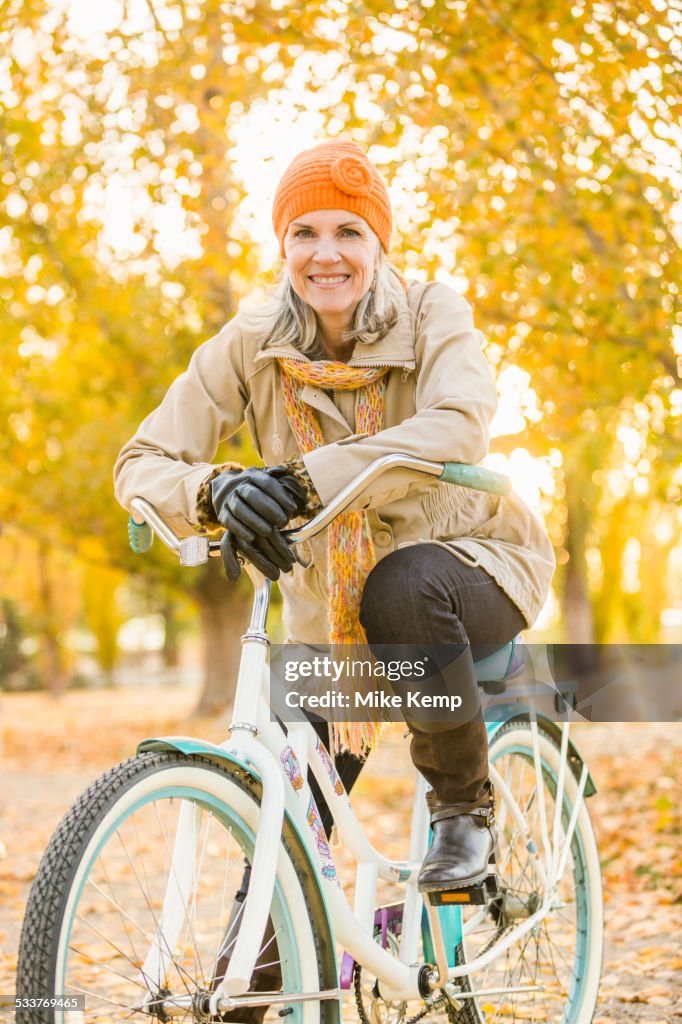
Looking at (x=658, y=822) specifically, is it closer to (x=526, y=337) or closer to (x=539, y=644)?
(x=526, y=337)

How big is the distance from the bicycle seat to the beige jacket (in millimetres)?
141

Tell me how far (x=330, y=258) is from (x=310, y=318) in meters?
0.17

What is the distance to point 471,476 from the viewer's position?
213 cm

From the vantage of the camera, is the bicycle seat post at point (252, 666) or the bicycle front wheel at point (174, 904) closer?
the bicycle front wheel at point (174, 904)

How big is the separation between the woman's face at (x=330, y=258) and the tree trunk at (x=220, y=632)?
12333 mm

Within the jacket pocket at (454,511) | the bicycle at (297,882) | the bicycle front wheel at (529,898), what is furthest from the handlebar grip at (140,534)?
the bicycle front wheel at (529,898)

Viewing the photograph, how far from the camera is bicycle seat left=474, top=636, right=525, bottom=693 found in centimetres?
254

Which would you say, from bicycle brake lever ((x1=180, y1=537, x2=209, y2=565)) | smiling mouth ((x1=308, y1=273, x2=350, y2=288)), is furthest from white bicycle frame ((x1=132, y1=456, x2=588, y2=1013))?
smiling mouth ((x1=308, y1=273, x2=350, y2=288))

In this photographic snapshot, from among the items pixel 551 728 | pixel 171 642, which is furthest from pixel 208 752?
pixel 171 642

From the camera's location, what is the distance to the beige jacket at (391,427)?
225cm

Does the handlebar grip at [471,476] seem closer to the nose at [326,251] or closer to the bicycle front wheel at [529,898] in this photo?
the nose at [326,251]

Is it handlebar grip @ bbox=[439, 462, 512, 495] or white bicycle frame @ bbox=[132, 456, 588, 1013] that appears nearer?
white bicycle frame @ bbox=[132, 456, 588, 1013]

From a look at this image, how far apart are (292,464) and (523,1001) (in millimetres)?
2198

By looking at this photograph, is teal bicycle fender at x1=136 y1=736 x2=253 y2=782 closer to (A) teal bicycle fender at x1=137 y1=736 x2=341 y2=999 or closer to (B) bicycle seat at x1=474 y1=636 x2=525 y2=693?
(A) teal bicycle fender at x1=137 y1=736 x2=341 y2=999
